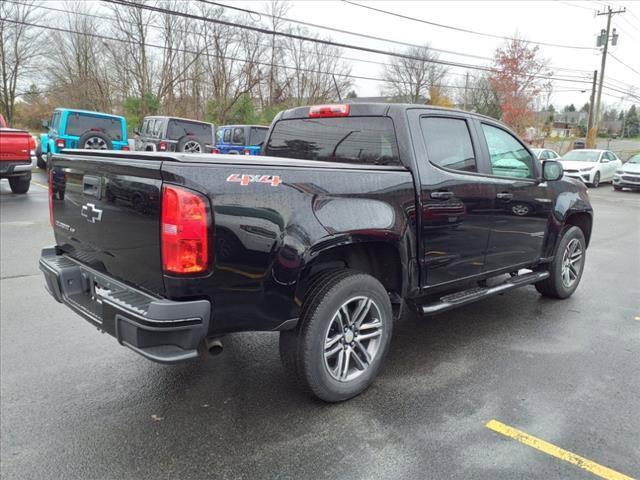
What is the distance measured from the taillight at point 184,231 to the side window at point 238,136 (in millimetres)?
16997

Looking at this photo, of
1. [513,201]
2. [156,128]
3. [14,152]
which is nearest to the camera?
[513,201]

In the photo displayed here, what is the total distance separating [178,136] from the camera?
651 inches

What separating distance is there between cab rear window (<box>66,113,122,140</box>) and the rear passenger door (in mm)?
14654

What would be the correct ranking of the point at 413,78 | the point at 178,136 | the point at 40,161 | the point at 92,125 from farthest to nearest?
the point at 413,78 → the point at 40,161 → the point at 178,136 → the point at 92,125

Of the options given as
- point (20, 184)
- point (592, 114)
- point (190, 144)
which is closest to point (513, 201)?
point (20, 184)

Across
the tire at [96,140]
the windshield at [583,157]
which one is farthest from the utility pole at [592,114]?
the tire at [96,140]

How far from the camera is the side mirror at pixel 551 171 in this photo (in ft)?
15.3

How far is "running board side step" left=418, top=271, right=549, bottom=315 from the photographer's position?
3637mm

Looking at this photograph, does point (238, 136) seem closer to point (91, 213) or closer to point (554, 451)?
point (91, 213)

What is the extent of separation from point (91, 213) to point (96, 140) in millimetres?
13912

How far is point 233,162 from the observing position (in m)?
2.52

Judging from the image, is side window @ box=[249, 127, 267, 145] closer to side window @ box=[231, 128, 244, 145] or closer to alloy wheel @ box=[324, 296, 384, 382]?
side window @ box=[231, 128, 244, 145]

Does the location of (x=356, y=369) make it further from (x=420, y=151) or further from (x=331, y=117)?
(x=331, y=117)

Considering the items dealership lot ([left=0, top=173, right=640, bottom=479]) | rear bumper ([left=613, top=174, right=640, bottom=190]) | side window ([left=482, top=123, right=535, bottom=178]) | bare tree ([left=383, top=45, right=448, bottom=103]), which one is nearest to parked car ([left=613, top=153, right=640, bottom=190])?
rear bumper ([left=613, top=174, right=640, bottom=190])
